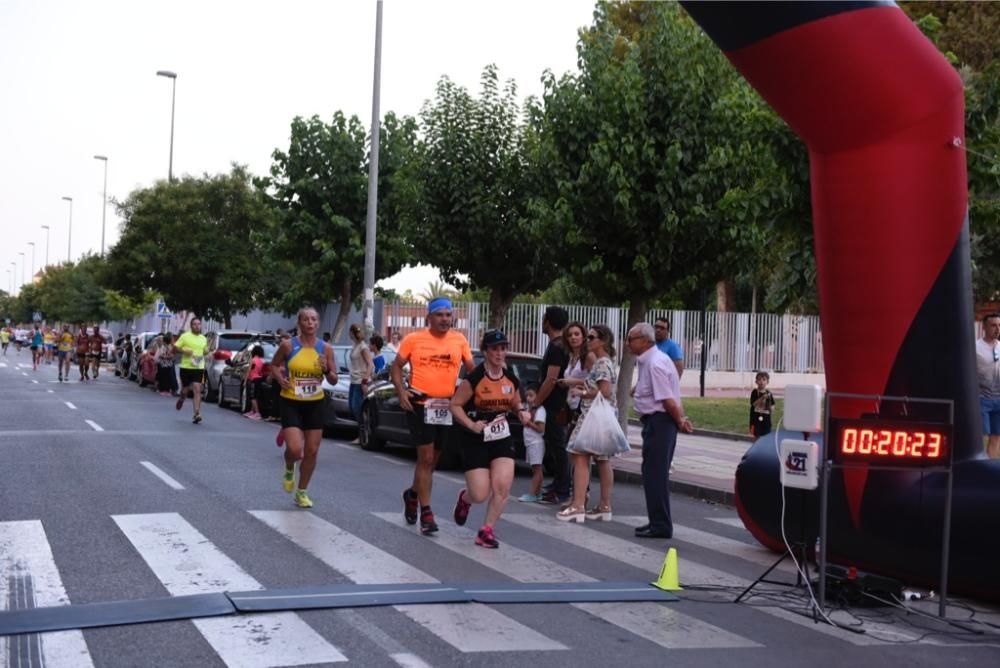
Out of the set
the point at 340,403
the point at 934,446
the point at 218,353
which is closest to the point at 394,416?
the point at 340,403

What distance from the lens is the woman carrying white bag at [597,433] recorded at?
10961 mm

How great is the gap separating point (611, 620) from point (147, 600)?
2663 mm

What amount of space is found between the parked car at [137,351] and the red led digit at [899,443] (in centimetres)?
3231

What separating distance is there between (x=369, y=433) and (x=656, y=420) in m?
7.85

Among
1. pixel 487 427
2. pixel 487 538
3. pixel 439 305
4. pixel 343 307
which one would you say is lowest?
pixel 487 538

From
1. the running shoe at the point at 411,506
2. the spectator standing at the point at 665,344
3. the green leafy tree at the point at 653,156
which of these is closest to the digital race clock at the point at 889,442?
the running shoe at the point at 411,506

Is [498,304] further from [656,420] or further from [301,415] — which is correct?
[656,420]

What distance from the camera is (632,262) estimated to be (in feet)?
60.3

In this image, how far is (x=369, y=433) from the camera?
17.6m

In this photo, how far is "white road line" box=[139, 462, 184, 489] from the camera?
12291 mm

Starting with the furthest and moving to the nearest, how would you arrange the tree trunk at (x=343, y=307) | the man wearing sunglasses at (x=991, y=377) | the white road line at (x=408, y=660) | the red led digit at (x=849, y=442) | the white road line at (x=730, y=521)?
the tree trunk at (x=343, y=307) < the man wearing sunglasses at (x=991, y=377) < the white road line at (x=730, y=521) < the red led digit at (x=849, y=442) < the white road line at (x=408, y=660)

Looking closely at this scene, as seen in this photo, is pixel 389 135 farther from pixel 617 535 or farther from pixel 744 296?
pixel 744 296

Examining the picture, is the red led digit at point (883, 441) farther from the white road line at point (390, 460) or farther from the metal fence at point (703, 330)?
the metal fence at point (703, 330)

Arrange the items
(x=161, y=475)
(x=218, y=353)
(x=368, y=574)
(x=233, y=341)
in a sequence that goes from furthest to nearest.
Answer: (x=233, y=341)
(x=218, y=353)
(x=161, y=475)
(x=368, y=574)
